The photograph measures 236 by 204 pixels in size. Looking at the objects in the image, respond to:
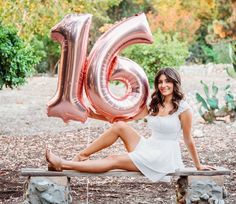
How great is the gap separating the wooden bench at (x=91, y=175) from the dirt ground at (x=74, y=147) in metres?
1.11

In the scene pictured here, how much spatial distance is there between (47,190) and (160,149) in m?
0.93

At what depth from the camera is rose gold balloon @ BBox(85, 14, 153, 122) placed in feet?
16.5

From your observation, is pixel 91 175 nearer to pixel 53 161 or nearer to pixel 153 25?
pixel 53 161

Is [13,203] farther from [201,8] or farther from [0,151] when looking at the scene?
[201,8]

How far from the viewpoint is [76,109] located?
16.6 ft

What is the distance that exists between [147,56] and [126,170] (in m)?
10.2

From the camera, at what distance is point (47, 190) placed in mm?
4941

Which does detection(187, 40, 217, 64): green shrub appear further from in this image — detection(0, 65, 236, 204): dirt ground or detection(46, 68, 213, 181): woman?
detection(46, 68, 213, 181): woman

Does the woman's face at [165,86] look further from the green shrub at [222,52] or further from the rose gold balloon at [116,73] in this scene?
the green shrub at [222,52]

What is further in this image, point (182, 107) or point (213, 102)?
point (213, 102)

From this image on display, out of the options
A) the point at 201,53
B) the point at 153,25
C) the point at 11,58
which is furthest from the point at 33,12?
the point at 201,53

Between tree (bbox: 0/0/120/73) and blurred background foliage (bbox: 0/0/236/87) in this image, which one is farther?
blurred background foliage (bbox: 0/0/236/87)

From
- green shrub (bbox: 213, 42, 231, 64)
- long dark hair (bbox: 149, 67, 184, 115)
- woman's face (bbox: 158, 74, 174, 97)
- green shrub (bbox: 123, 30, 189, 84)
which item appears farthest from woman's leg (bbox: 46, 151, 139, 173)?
green shrub (bbox: 213, 42, 231, 64)

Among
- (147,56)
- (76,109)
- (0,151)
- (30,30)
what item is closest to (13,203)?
(76,109)
